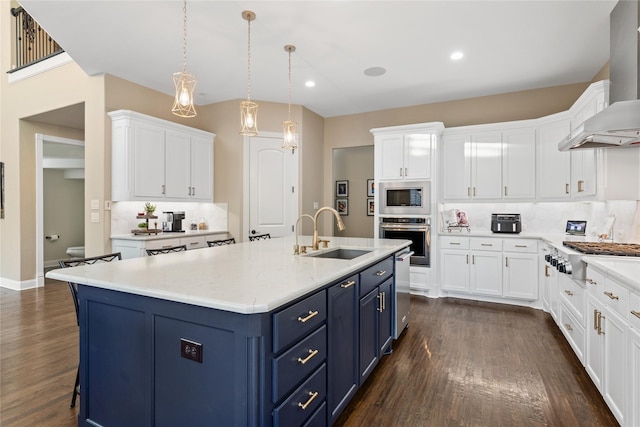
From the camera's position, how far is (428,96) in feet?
16.5

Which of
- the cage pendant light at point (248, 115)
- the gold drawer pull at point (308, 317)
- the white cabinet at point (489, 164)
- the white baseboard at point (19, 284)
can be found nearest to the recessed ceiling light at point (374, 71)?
the white cabinet at point (489, 164)

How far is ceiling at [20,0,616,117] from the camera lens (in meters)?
2.90

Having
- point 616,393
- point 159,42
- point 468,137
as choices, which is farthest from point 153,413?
point 468,137

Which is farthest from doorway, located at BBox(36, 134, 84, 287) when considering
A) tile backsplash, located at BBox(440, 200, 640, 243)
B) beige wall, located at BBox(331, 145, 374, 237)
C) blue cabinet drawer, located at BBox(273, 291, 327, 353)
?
tile backsplash, located at BBox(440, 200, 640, 243)

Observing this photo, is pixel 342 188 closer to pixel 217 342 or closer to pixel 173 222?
pixel 173 222

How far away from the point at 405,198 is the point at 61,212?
24.5 ft

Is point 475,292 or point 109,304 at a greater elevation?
point 109,304

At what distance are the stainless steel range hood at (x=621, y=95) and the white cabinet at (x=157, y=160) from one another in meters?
4.60

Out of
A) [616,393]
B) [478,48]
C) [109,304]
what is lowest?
[616,393]

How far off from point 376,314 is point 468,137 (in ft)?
11.1

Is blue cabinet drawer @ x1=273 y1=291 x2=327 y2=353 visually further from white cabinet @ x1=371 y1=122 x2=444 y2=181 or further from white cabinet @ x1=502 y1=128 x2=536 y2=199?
white cabinet @ x1=502 y1=128 x2=536 y2=199

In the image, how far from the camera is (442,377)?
8.20 ft

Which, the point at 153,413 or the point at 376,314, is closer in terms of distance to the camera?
the point at 153,413

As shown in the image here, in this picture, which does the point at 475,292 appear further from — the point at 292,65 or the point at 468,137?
the point at 292,65
